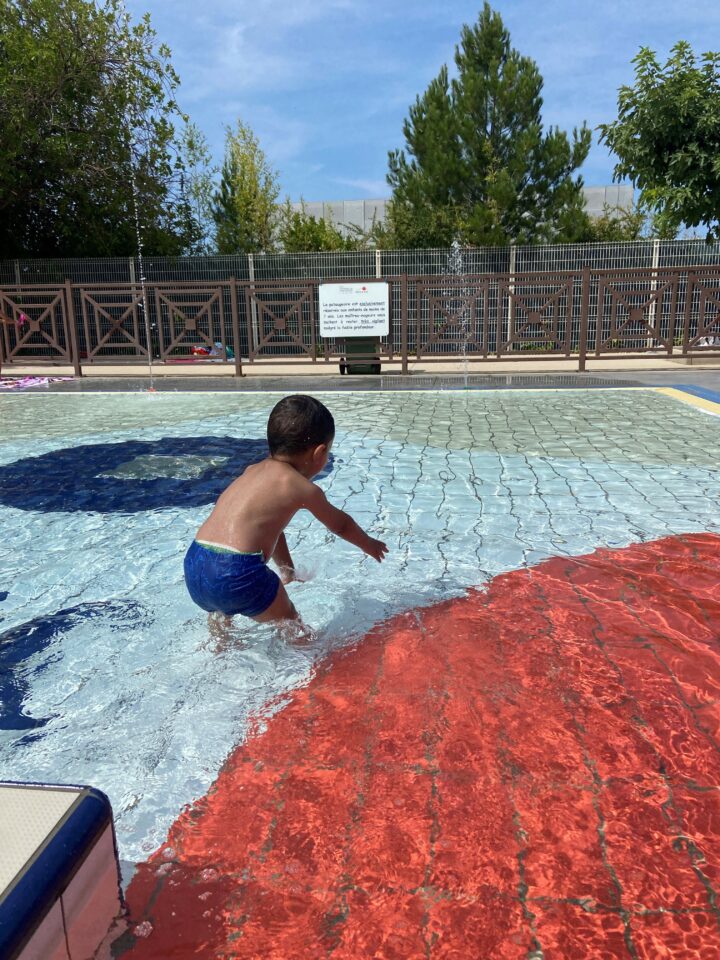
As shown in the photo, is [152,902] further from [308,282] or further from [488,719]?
[308,282]

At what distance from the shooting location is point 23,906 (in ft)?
3.52

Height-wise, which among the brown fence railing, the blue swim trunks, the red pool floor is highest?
the brown fence railing

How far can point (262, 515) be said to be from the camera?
280 cm

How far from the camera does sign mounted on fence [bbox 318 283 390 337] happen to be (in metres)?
13.5

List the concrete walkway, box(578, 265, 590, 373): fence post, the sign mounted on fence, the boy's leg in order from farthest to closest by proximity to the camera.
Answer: the concrete walkway
the sign mounted on fence
box(578, 265, 590, 373): fence post
the boy's leg

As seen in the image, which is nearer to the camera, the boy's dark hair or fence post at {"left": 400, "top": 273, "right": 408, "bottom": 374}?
the boy's dark hair

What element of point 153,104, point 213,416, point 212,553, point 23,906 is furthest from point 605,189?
point 23,906

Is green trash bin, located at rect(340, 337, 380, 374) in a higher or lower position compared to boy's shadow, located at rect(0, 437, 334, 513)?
higher

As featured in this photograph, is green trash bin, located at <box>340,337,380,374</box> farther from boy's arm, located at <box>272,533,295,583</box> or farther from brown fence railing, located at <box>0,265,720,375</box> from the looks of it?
boy's arm, located at <box>272,533,295,583</box>

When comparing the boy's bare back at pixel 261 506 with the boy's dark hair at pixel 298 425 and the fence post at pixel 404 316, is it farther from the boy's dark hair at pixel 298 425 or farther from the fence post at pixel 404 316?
the fence post at pixel 404 316

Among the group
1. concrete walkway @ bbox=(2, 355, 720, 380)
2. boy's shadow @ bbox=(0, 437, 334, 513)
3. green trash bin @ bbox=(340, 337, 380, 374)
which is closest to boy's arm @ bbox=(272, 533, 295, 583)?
boy's shadow @ bbox=(0, 437, 334, 513)

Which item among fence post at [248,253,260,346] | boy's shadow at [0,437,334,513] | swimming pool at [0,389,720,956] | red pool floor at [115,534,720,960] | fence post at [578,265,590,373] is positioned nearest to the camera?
red pool floor at [115,534,720,960]

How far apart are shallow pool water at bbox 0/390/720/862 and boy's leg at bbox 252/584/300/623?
8.0 inches

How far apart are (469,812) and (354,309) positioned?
12228 mm
